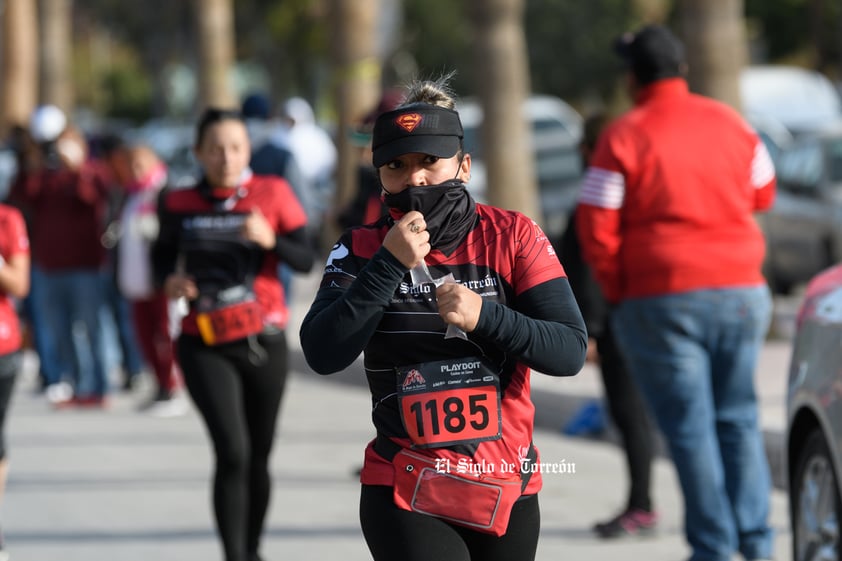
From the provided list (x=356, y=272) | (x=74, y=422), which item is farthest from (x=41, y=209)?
(x=356, y=272)

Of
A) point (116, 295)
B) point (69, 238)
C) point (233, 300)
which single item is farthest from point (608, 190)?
point (116, 295)

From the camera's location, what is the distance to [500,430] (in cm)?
407

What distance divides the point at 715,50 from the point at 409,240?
382 inches

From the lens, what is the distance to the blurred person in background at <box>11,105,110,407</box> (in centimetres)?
1288

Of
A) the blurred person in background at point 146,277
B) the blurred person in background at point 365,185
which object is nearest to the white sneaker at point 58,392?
the blurred person in background at point 146,277

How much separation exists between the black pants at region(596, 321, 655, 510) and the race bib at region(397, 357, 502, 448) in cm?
394

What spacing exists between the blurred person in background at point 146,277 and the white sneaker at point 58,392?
1098 millimetres

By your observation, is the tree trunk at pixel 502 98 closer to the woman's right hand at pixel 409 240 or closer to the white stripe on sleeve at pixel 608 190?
the white stripe on sleeve at pixel 608 190

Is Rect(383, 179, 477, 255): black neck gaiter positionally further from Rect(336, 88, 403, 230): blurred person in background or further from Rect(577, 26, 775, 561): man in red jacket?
Rect(336, 88, 403, 230): blurred person in background

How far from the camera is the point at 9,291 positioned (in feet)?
24.0

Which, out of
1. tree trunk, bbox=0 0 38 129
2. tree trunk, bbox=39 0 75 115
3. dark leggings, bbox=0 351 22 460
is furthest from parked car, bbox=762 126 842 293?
tree trunk, bbox=39 0 75 115

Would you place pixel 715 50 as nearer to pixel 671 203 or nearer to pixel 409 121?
pixel 671 203

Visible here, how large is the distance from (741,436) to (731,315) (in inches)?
19.8

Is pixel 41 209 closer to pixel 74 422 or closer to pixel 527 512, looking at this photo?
pixel 74 422
